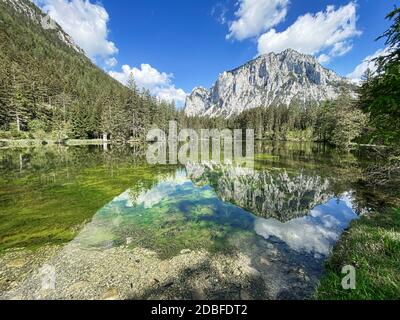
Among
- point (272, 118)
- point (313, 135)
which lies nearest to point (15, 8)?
point (272, 118)

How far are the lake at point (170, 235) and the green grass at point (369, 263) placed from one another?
0.52 metres

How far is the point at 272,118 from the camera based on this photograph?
402 ft

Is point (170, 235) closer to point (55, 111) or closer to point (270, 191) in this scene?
point (270, 191)

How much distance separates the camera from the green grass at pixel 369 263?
5.26 m

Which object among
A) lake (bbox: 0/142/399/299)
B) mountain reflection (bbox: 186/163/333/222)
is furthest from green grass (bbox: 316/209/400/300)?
mountain reflection (bbox: 186/163/333/222)

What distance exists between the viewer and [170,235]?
9.73 metres

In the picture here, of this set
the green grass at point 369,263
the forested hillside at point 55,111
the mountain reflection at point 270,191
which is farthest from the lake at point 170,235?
the forested hillside at point 55,111

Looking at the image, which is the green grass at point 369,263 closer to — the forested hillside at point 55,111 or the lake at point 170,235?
the lake at point 170,235

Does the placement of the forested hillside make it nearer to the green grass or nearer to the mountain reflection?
the mountain reflection

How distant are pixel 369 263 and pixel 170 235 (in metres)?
7.21

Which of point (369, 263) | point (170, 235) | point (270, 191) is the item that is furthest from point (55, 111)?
point (369, 263)

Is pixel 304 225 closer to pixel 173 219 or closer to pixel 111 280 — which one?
pixel 173 219

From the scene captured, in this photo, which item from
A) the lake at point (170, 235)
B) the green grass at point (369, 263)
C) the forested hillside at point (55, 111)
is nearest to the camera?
the green grass at point (369, 263)

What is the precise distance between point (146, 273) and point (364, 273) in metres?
6.29
